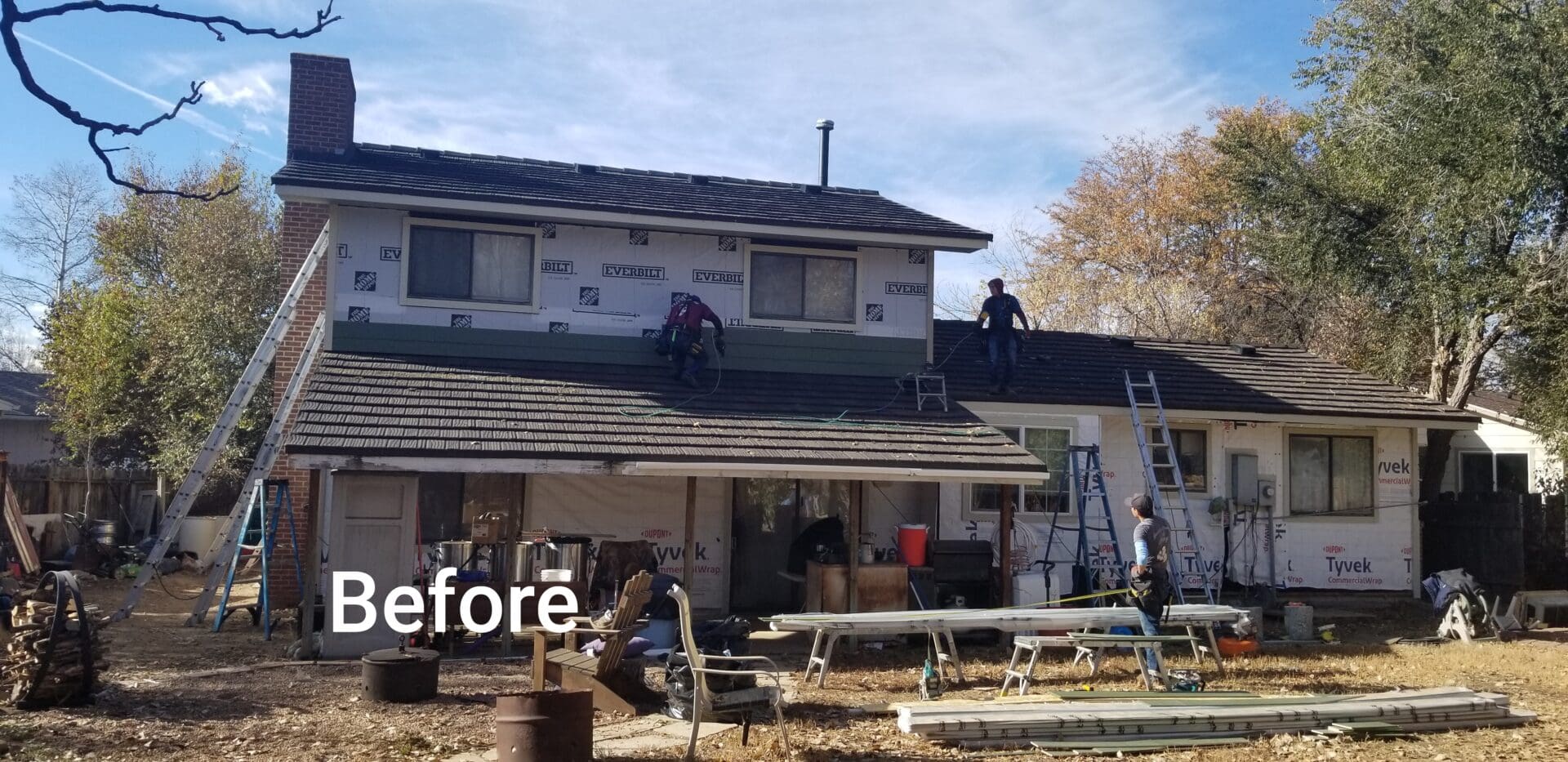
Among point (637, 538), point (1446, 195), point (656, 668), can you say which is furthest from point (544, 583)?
point (1446, 195)

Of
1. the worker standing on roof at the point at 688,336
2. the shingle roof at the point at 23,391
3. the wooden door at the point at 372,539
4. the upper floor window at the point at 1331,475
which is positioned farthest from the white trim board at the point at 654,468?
the shingle roof at the point at 23,391

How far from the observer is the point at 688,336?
556 inches

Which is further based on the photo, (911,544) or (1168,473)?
(1168,473)

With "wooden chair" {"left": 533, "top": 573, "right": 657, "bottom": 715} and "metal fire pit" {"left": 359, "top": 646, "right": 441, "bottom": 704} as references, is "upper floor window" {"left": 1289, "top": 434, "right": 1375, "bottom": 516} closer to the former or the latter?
"wooden chair" {"left": 533, "top": 573, "right": 657, "bottom": 715}

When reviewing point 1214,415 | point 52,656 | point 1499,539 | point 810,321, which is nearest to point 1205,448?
A: point 1214,415

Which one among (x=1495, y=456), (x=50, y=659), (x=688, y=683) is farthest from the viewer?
(x=1495, y=456)

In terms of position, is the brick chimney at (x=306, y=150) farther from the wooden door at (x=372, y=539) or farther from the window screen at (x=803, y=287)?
the window screen at (x=803, y=287)

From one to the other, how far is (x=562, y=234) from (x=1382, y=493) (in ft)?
39.5

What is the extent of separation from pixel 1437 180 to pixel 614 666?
15325 millimetres

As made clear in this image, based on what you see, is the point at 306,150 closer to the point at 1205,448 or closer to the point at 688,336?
the point at 688,336

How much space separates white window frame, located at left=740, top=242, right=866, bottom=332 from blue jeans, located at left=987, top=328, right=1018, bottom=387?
1750 mm

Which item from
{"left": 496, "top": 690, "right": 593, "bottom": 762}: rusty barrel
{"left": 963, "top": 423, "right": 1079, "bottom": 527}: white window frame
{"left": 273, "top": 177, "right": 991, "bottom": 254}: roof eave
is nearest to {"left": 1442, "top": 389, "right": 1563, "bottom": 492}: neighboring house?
{"left": 963, "top": 423, "right": 1079, "bottom": 527}: white window frame

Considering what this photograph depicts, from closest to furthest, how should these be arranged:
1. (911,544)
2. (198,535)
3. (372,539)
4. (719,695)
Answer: (719,695)
(372,539)
(911,544)
(198,535)

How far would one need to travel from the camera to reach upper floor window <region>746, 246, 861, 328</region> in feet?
49.8
